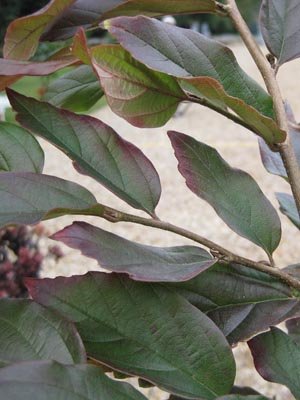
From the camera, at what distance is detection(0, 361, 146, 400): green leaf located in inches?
12.1

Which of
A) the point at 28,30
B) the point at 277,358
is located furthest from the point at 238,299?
the point at 28,30

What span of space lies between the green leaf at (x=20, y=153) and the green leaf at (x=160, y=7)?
126 mm

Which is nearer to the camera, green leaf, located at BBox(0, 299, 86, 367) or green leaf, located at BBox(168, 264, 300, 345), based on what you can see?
green leaf, located at BBox(0, 299, 86, 367)

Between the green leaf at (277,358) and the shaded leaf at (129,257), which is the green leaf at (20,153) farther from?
the green leaf at (277,358)

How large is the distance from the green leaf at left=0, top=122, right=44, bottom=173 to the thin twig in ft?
0.23

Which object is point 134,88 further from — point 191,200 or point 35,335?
point 191,200

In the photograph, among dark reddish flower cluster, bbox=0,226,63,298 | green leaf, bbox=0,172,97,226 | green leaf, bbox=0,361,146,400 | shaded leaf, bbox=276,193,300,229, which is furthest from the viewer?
dark reddish flower cluster, bbox=0,226,63,298

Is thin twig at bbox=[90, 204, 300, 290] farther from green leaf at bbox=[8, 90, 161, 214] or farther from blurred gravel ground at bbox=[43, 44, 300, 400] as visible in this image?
blurred gravel ground at bbox=[43, 44, 300, 400]

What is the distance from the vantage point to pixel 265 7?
574 mm

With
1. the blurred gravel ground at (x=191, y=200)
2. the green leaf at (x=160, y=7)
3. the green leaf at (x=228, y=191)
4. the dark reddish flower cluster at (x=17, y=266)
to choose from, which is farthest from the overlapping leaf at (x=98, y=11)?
the blurred gravel ground at (x=191, y=200)

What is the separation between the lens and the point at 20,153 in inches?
19.0

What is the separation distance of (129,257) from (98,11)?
227mm

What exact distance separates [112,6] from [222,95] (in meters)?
0.16

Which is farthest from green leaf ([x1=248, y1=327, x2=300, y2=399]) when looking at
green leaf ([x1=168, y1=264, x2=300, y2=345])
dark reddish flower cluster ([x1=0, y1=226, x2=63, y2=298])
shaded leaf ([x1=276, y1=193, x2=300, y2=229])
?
dark reddish flower cluster ([x1=0, y1=226, x2=63, y2=298])
